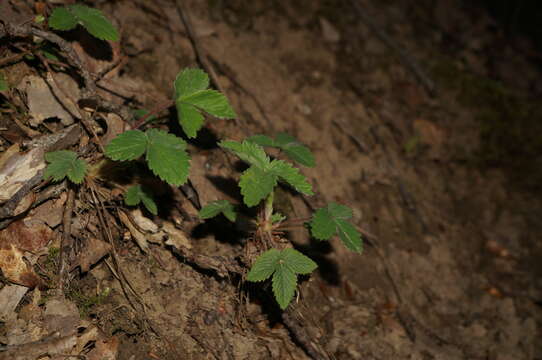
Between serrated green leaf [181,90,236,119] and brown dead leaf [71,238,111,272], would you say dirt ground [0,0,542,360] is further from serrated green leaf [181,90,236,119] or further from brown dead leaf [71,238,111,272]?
serrated green leaf [181,90,236,119]

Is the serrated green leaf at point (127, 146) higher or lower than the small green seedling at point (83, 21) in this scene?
lower

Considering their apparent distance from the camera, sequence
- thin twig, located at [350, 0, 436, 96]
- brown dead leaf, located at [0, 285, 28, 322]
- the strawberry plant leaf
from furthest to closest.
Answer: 1. thin twig, located at [350, 0, 436, 96]
2. the strawberry plant leaf
3. brown dead leaf, located at [0, 285, 28, 322]

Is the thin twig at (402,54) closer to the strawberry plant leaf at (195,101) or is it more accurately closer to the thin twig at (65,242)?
the strawberry plant leaf at (195,101)

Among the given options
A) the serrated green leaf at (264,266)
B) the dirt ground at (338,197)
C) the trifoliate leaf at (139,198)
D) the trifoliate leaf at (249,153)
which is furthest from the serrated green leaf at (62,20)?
the serrated green leaf at (264,266)

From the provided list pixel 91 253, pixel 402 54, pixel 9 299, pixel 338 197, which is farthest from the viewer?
pixel 402 54

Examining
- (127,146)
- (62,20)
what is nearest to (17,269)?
(127,146)

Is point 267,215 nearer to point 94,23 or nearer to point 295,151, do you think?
point 295,151

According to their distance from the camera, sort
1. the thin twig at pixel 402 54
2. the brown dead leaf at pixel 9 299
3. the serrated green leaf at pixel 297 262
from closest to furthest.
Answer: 1. the brown dead leaf at pixel 9 299
2. the serrated green leaf at pixel 297 262
3. the thin twig at pixel 402 54

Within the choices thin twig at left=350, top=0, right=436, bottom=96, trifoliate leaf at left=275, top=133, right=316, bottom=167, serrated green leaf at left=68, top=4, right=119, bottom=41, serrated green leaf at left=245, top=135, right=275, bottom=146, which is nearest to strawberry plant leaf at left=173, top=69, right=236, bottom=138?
serrated green leaf at left=245, top=135, right=275, bottom=146
